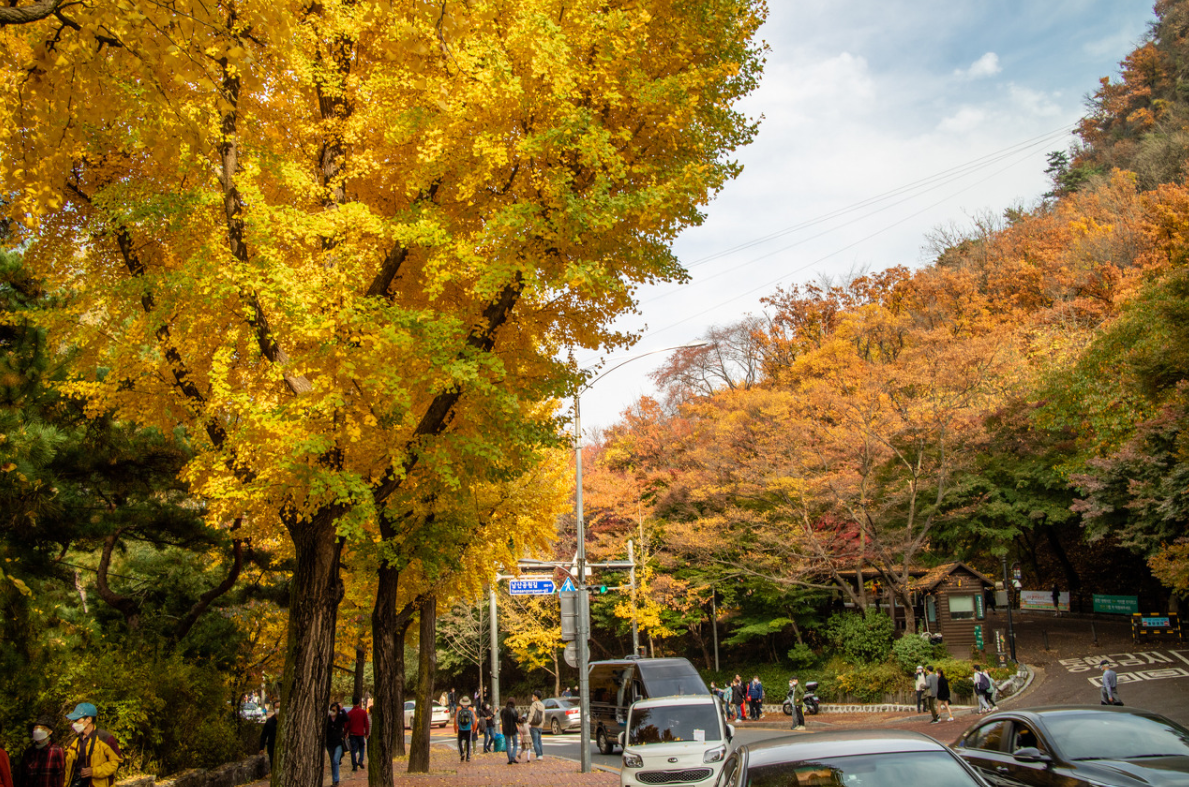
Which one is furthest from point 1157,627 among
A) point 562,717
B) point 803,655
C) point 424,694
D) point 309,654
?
point 309,654

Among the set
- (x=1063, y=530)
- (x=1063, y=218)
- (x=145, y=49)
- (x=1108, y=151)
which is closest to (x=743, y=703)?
(x=1063, y=530)

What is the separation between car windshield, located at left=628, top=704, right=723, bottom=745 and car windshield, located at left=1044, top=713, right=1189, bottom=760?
21.1ft

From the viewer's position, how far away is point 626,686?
20.4 m

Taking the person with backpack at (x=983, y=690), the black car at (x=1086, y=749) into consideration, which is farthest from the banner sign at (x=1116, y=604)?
the black car at (x=1086, y=749)

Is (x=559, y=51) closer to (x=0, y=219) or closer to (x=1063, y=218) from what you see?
(x=0, y=219)

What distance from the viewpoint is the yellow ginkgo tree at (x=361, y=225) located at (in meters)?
8.26

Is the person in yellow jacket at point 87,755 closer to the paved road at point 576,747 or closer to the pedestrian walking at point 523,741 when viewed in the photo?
the paved road at point 576,747

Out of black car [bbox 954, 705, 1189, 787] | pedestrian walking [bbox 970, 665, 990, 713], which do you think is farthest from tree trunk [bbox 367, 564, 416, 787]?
pedestrian walking [bbox 970, 665, 990, 713]

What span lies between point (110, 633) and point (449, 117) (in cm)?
1289

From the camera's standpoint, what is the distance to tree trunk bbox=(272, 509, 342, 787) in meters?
8.77

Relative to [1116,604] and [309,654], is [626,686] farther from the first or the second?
[1116,604]

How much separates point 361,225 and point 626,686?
593 inches

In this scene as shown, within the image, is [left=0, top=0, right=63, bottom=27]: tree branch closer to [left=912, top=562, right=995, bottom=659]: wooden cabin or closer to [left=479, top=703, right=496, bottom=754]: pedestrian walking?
[left=479, top=703, right=496, bottom=754]: pedestrian walking

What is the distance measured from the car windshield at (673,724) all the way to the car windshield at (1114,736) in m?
6.42
